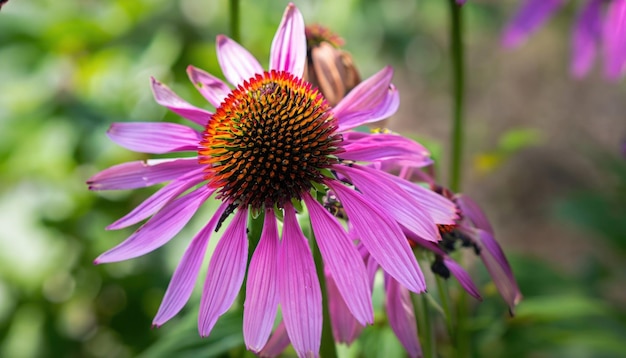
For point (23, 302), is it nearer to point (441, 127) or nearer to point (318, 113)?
point (318, 113)

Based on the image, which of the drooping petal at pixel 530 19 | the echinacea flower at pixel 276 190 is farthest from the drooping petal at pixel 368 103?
the drooping petal at pixel 530 19

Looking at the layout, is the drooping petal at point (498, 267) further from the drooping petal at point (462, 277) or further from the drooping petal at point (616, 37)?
the drooping petal at point (616, 37)

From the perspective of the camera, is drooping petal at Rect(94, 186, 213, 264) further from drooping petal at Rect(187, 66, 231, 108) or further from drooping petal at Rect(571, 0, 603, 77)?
drooping petal at Rect(571, 0, 603, 77)

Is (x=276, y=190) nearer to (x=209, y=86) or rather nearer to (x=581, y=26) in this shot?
(x=209, y=86)

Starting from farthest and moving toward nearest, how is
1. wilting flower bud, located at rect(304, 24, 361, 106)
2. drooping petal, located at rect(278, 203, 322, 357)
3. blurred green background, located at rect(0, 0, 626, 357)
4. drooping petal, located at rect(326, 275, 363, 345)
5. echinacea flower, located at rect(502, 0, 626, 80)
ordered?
blurred green background, located at rect(0, 0, 626, 357) < echinacea flower, located at rect(502, 0, 626, 80) < wilting flower bud, located at rect(304, 24, 361, 106) < drooping petal, located at rect(326, 275, 363, 345) < drooping petal, located at rect(278, 203, 322, 357)

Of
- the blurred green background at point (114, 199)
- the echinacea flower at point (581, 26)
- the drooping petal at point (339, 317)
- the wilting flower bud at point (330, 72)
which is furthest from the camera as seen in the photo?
the blurred green background at point (114, 199)

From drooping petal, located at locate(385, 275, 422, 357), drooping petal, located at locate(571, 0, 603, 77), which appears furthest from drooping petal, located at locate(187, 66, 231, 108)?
drooping petal, located at locate(571, 0, 603, 77)

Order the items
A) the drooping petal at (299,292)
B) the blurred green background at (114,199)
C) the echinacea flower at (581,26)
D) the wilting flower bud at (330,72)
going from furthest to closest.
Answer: the blurred green background at (114,199) < the echinacea flower at (581,26) < the wilting flower bud at (330,72) < the drooping petal at (299,292)

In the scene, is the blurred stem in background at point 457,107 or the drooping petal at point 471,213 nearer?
the drooping petal at point 471,213

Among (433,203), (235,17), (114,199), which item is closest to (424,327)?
(433,203)
